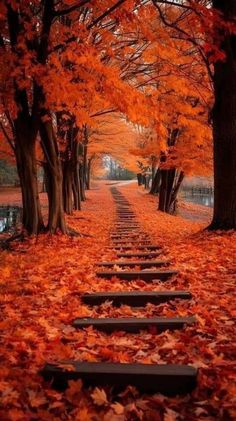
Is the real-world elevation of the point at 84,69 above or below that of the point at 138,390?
above

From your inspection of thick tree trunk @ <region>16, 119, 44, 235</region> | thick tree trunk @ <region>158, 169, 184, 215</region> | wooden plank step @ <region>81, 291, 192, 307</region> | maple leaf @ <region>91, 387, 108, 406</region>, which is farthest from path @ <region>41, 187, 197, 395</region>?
thick tree trunk @ <region>158, 169, 184, 215</region>

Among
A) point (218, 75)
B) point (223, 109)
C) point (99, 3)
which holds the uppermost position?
point (99, 3)

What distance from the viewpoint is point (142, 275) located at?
6.29 metres

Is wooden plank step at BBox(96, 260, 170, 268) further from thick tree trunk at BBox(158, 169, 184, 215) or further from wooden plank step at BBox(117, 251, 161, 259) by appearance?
thick tree trunk at BBox(158, 169, 184, 215)

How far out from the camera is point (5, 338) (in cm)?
402

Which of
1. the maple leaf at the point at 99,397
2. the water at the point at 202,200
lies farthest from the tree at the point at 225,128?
the water at the point at 202,200

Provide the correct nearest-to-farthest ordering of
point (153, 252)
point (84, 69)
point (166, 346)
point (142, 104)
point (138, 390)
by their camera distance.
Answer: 1. point (138, 390)
2. point (166, 346)
3. point (153, 252)
4. point (84, 69)
5. point (142, 104)

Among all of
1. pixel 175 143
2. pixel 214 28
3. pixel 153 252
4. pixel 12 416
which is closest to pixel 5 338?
pixel 12 416

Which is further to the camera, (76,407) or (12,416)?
(76,407)

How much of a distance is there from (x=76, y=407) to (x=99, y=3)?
8.45 m

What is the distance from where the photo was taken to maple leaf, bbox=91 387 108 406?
3010 mm

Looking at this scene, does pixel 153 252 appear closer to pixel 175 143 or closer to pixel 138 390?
pixel 138 390

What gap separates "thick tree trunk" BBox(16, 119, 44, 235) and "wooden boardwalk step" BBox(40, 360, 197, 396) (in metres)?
6.94

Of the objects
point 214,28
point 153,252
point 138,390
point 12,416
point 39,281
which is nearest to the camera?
point 12,416
